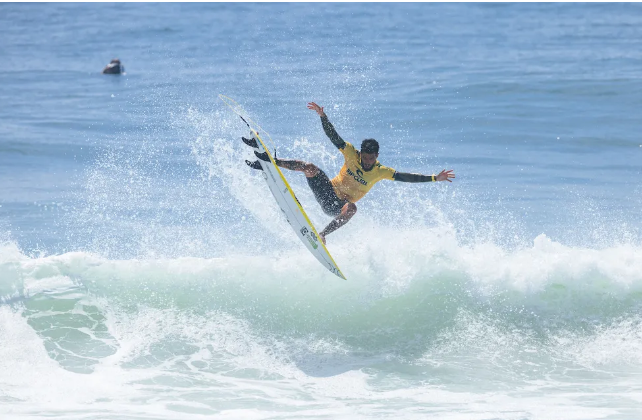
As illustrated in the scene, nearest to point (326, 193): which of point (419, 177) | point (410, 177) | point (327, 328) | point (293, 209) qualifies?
point (293, 209)

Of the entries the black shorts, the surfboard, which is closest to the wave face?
the surfboard

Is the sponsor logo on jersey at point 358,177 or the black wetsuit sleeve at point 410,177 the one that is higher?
the sponsor logo on jersey at point 358,177

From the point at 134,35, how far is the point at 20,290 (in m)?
26.2

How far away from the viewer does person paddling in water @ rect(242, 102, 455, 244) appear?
→ 979cm

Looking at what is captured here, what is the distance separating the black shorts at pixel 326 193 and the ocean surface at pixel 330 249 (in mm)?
1117

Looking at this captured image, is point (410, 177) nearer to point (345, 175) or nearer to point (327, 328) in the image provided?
point (345, 175)

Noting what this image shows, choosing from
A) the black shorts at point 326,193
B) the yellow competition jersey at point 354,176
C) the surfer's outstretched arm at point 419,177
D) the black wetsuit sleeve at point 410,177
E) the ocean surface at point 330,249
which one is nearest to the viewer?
the ocean surface at point 330,249

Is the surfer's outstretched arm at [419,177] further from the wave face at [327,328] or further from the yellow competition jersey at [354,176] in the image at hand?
the wave face at [327,328]

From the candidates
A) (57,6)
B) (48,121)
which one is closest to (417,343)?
(48,121)

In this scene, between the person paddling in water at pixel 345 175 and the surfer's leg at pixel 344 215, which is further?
the surfer's leg at pixel 344 215

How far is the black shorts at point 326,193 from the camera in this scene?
10.2m

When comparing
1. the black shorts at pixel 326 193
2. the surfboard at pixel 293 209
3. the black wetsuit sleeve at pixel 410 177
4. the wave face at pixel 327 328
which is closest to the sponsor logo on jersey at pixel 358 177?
the black shorts at pixel 326 193

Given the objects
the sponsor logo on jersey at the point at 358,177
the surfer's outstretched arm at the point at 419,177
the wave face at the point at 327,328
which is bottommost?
the wave face at the point at 327,328

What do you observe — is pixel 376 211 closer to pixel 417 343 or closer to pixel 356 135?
pixel 417 343
